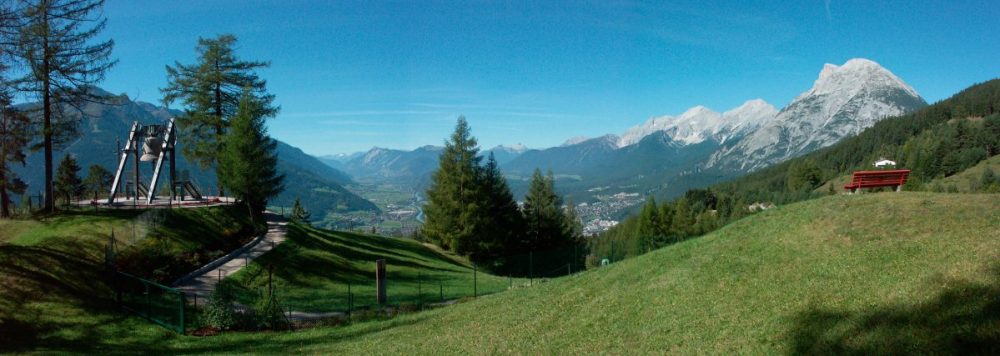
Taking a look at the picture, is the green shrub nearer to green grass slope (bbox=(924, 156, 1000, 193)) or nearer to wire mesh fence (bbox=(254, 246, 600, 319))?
wire mesh fence (bbox=(254, 246, 600, 319))

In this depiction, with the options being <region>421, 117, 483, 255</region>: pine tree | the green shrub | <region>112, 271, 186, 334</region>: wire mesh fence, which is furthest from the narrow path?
<region>421, 117, 483, 255</region>: pine tree

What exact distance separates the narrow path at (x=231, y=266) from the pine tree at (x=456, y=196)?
1263 cm

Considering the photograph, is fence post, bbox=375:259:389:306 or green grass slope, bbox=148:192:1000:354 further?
fence post, bbox=375:259:389:306

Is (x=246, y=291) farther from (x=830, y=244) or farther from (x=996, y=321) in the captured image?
(x=996, y=321)

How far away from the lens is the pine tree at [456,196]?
43469 mm

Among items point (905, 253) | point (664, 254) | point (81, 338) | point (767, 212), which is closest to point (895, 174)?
point (767, 212)

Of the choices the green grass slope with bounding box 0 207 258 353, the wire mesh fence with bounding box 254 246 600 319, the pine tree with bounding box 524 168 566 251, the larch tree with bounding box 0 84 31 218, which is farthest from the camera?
the pine tree with bounding box 524 168 566 251

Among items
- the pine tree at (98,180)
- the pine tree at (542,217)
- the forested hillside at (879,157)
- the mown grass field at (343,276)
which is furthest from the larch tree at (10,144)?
the forested hillside at (879,157)

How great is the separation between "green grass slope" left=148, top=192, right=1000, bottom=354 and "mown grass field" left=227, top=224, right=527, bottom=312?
7540 millimetres

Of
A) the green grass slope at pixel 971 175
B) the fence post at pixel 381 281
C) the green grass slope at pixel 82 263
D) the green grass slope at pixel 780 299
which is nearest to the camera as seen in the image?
the green grass slope at pixel 780 299

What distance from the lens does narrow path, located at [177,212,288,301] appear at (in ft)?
72.9

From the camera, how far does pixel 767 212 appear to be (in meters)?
17.7

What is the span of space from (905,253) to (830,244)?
1.61 m

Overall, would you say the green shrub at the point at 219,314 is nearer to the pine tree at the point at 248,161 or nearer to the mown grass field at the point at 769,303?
the mown grass field at the point at 769,303
